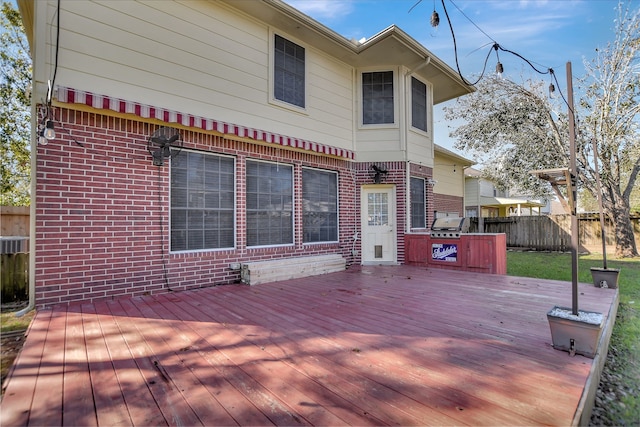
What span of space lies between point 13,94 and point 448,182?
18165mm

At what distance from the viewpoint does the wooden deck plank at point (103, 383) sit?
1938mm

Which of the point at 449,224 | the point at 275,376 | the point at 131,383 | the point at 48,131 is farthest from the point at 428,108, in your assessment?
the point at 131,383

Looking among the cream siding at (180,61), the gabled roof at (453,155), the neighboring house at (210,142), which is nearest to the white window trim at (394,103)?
the neighboring house at (210,142)

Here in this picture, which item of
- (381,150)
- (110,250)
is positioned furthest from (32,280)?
(381,150)

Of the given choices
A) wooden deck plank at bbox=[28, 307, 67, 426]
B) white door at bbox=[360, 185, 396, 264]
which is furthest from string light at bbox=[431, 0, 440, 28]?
wooden deck plank at bbox=[28, 307, 67, 426]

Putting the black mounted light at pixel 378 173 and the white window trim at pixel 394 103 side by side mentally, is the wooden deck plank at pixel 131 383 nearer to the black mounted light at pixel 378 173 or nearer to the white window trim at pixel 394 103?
the black mounted light at pixel 378 173

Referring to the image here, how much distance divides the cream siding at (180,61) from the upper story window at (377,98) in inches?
66.8

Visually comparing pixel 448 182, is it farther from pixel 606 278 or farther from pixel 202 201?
pixel 202 201

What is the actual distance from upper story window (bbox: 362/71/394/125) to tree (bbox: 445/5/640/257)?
6.61m

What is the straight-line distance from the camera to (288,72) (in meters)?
7.50

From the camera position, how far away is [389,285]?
6.12m

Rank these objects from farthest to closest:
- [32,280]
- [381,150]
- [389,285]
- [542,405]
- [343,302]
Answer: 1. [381,150]
2. [389,285]
3. [343,302]
4. [32,280]
5. [542,405]

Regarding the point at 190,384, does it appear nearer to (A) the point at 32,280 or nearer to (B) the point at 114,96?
(A) the point at 32,280

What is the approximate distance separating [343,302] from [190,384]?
2.85 m
